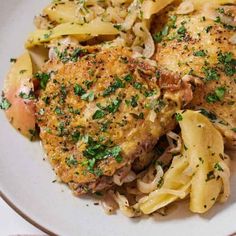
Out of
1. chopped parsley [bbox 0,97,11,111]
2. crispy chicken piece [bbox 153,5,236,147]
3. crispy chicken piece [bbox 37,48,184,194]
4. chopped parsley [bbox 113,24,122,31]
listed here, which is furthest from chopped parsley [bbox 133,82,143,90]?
chopped parsley [bbox 0,97,11,111]

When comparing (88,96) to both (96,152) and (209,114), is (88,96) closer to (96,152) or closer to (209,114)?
(96,152)

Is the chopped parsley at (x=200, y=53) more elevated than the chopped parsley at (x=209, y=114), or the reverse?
the chopped parsley at (x=200, y=53)

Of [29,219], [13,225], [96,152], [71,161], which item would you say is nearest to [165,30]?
[96,152]

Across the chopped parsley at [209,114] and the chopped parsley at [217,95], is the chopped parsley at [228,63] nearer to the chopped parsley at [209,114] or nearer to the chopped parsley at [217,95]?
the chopped parsley at [217,95]

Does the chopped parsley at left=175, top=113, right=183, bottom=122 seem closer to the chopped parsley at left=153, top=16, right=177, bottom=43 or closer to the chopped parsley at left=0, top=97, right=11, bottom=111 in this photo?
the chopped parsley at left=153, top=16, right=177, bottom=43

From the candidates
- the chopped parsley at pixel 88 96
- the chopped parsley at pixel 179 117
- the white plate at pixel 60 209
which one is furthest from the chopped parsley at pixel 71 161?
the chopped parsley at pixel 179 117
